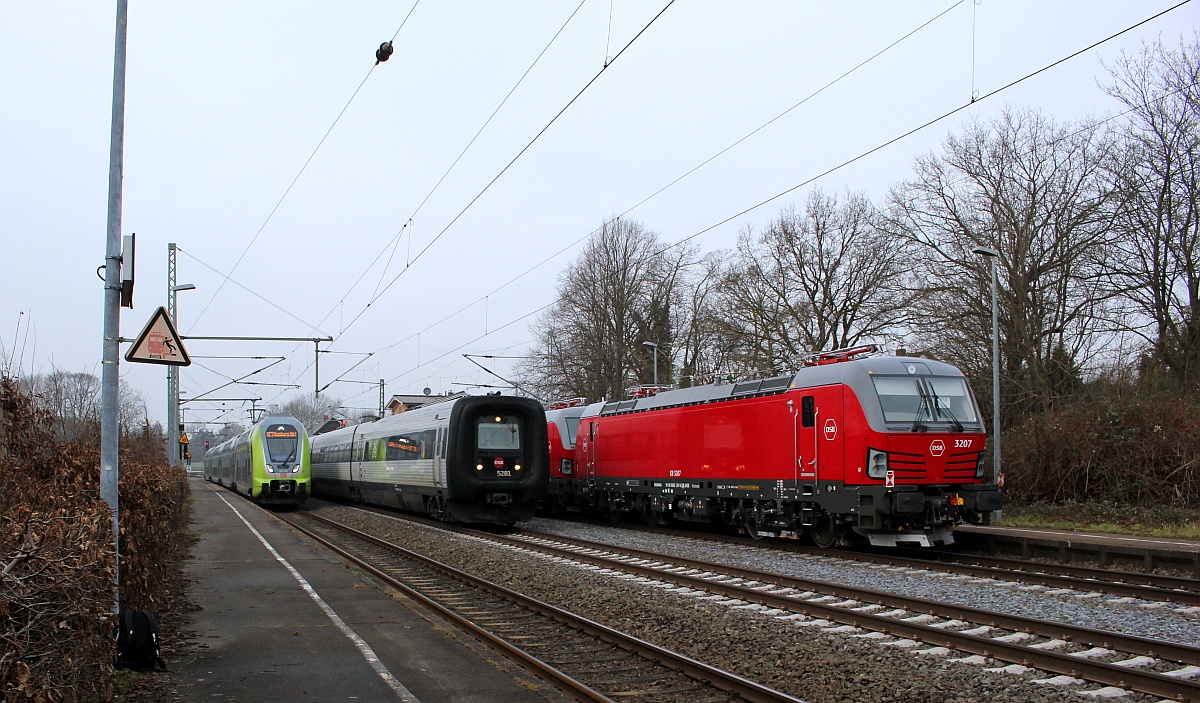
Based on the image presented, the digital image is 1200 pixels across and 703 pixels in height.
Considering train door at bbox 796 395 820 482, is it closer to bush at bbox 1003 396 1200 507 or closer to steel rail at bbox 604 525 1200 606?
steel rail at bbox 604 525 1200 606

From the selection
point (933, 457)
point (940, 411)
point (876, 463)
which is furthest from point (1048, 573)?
point (940, 411)

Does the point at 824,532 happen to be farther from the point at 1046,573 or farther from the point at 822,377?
the point at 1046,573

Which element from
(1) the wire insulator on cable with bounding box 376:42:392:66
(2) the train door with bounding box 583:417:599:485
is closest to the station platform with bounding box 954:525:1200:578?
(2) the train door with bounding box 583:417:599:485

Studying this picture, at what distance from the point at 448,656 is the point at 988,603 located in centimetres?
601

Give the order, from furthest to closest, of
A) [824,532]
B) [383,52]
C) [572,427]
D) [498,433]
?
1. [572,427]
2. [498,433]
3. [824,532]
4. [383,52]

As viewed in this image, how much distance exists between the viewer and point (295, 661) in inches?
311

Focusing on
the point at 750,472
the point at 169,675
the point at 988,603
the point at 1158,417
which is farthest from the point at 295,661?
the point at 1158,417

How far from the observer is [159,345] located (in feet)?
26.9

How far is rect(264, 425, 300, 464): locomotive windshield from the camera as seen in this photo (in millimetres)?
32188

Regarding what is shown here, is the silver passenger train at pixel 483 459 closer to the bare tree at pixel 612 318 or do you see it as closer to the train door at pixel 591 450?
the train door at pixel 591 450

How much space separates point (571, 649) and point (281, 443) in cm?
2619

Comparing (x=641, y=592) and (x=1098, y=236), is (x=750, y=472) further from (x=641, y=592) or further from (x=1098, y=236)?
(x=1098, y=236)

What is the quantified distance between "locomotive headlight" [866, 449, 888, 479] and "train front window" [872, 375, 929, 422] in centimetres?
56

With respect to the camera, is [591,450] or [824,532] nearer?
[824,532]
